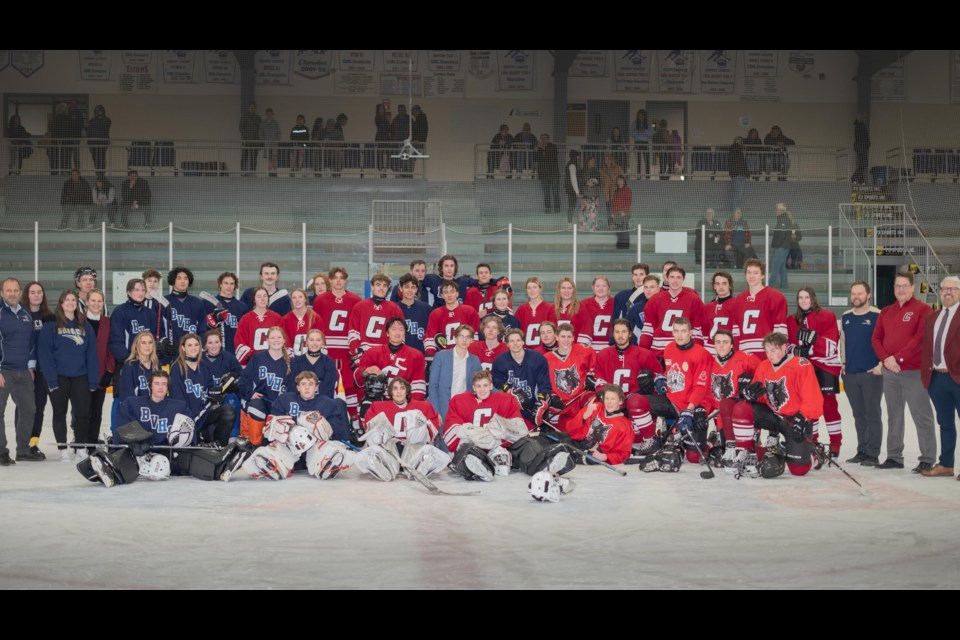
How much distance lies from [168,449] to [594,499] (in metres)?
2.68

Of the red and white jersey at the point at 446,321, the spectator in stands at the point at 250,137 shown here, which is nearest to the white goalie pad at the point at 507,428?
the red and white jersey at the point at 446,321

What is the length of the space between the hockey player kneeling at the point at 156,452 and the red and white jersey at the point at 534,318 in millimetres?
2595

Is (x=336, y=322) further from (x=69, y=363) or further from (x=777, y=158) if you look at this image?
(x=777, y=158)

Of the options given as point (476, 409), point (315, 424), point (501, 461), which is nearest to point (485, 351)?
point (476, 409)

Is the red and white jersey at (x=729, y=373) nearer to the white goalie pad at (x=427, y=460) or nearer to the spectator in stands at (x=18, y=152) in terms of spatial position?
the white goalie pad at (x=427, y=460)

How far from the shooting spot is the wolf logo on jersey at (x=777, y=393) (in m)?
6.90

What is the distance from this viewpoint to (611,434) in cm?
721

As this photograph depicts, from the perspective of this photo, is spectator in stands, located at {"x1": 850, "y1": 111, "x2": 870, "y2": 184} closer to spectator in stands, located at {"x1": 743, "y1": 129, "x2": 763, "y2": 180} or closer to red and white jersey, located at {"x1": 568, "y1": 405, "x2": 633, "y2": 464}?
spectator in stands, located at {"x1": 743, "y1": 129, "x2": 763, "y2": 180}

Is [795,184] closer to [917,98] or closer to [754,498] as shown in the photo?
[917,98]

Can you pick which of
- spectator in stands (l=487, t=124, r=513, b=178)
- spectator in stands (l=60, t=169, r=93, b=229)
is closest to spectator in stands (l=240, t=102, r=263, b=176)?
spectator in stands (l=60, t=169, r=93, b=229)

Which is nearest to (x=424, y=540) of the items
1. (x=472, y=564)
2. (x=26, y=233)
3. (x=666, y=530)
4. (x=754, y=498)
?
(x=472, y=564)
